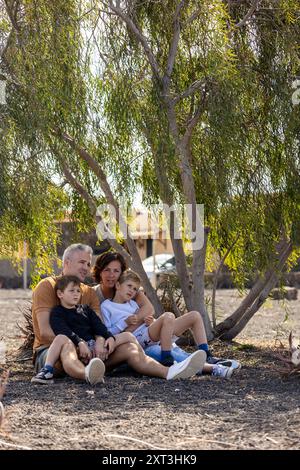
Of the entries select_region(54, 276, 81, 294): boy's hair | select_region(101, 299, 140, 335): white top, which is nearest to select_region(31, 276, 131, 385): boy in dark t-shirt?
select_region(54, 276, 81, 294): boy's hair

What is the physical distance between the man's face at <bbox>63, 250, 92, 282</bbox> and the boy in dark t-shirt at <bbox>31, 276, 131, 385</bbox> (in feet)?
0.53

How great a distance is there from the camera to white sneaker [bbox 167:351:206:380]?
Answer: 302 inches

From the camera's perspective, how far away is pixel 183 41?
927 cm

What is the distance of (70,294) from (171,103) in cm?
229

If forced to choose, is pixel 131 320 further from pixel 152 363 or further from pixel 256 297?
pixel 256 297

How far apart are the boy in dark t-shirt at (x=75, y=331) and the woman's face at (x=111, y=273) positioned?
0.55m

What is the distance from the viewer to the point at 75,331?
7832 mm

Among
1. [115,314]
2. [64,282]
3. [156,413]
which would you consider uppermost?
[64,282]

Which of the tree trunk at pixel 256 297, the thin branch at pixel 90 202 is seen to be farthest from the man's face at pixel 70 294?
the tree trunk at pixel 256 297

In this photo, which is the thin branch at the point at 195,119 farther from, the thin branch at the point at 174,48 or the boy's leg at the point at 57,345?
the boy's leg at the point at 57,345

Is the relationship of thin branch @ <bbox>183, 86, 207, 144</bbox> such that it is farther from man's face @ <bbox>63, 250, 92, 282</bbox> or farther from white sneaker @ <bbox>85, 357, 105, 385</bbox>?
white sneaker @ <bbox>85, 357, 105, 385</bbox>

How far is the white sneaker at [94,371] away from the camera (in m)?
7.27

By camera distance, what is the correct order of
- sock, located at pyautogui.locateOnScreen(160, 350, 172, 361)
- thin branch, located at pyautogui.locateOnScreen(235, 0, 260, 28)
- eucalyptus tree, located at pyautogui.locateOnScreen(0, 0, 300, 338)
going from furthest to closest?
thin branch, located at pyautogui.locateOnScreen(235, 0, 260, 28) < eucalyptus tree, located at pyautogui.locateOnScreen(0, 0, 300, 338) < sock, located at pyautogui.locateOnScreen(160, 350, 172, 361)

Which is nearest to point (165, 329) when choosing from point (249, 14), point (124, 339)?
point (124, 339)
